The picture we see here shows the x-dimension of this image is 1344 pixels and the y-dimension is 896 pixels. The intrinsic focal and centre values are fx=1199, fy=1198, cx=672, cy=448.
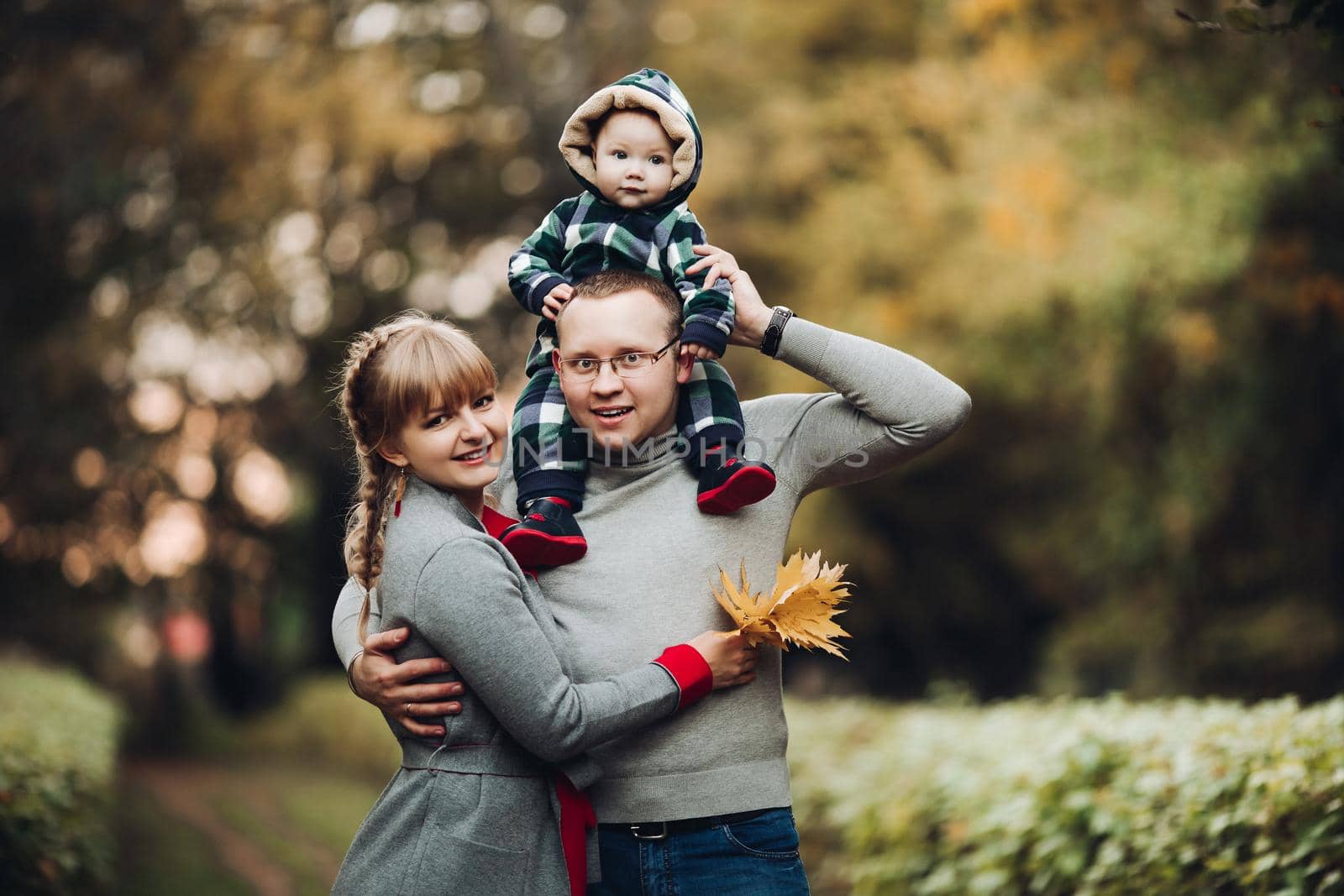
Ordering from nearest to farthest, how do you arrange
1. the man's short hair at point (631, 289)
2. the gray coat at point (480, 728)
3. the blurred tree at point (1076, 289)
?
the gray coat at point (480, 728), the man's short hair at point (631, 289), the blurred tree at point (1076, 289)

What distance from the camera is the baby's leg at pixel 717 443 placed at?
2555mm

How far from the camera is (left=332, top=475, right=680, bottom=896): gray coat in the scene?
2299mm

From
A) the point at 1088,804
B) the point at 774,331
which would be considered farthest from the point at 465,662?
the point at 1088,804

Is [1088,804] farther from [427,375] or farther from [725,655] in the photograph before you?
[427,375]

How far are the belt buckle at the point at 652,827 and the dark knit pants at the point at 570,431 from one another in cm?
71

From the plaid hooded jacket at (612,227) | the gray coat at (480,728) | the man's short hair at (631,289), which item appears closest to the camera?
the gray coat at (480,728)

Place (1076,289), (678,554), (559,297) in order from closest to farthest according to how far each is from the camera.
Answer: (678,554) < (559,297) < (1076,289)

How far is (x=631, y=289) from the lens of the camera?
105 inches

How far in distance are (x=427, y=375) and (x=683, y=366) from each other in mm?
573

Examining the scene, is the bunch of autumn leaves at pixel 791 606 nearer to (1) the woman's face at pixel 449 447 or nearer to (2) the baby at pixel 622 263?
(2) the baby at pixel 622 263

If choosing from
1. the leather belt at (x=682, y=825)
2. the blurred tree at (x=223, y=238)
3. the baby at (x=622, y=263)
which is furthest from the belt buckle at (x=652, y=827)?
the blurred tree at (x=223, y=238)

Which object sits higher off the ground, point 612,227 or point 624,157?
point 624,157

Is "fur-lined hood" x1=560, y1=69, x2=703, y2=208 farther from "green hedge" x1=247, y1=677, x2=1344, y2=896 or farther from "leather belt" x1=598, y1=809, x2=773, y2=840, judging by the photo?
"green hedge" x1=247, y1=677, x2=1344, y2=896

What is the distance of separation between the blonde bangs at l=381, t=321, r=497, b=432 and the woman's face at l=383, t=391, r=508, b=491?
Answer: 0.07 ft
